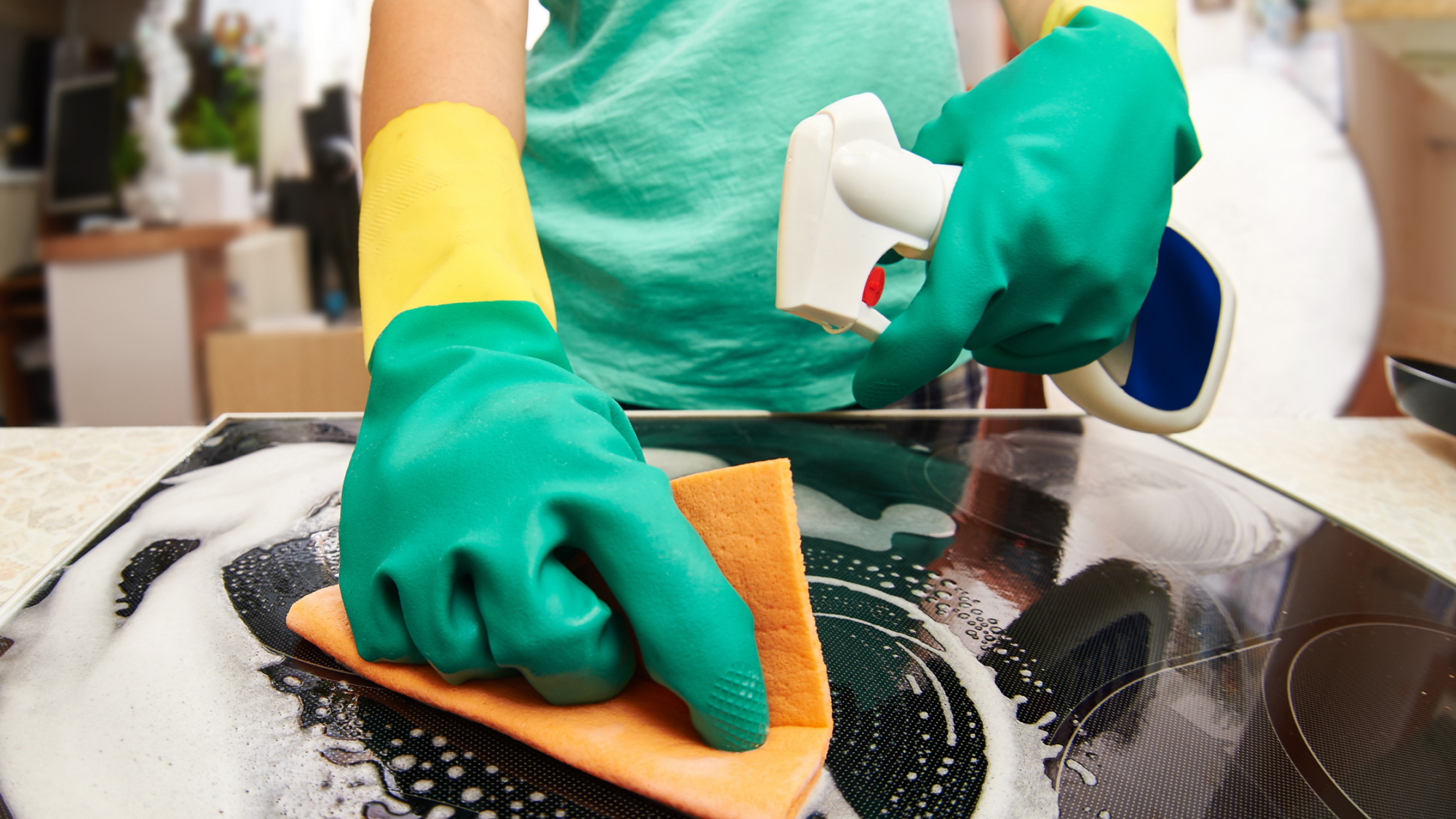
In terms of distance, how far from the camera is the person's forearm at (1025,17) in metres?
0.79

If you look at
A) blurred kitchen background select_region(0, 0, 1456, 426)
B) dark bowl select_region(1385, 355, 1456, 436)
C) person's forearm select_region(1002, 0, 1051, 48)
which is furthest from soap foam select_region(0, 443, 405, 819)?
blurred kitchen background select_region(0, 0, 1456, 426)

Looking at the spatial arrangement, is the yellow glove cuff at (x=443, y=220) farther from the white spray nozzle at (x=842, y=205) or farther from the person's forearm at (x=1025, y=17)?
the person's forearm at (x=1025, y=17)

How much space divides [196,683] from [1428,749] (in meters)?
0.63

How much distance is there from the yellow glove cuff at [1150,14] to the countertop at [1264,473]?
0.42 m

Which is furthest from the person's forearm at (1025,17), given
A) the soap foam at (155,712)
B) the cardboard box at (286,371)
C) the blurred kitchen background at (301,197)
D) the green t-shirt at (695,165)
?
the cardboard box at (286,371)

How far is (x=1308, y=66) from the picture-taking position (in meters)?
1.89

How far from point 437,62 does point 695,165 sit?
10.6 inches

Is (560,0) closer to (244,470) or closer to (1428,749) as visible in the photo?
(244,470)

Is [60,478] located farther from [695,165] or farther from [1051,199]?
[1051,199]

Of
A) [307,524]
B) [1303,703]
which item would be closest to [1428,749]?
[1303,703]

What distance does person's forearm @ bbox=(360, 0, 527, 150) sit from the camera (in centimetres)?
60

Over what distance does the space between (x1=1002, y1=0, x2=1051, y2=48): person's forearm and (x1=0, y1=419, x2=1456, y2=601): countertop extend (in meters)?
0.48

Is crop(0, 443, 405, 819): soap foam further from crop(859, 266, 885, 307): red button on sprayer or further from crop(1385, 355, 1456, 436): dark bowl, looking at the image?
crop(1385, 355, 1456, 436): dark bowl

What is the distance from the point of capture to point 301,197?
7.52 ft
